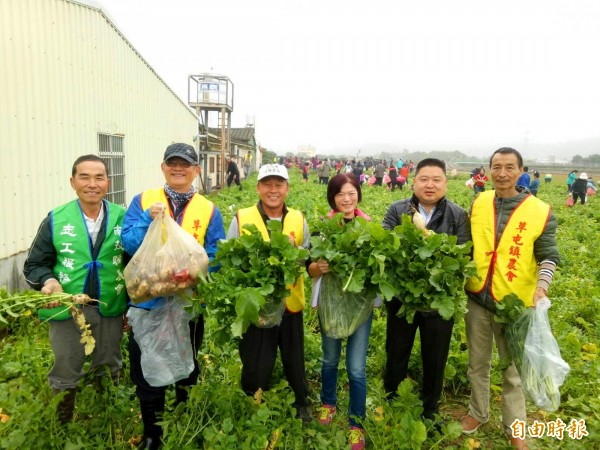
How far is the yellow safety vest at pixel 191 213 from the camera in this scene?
2.78 metres

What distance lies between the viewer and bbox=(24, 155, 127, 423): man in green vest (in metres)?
2.67

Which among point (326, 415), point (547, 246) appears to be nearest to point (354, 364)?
point (326, 415)

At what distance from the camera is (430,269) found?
8.10 ft

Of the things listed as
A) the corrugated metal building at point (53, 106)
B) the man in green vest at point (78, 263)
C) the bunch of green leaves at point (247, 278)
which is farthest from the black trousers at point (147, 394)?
the corrugated metal building at point (53, 106)

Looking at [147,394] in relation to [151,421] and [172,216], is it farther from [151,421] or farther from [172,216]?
[172,216]

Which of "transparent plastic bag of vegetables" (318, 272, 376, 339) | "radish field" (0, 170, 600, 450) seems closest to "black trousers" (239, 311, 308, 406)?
"radish field" (0, 170, 600, 450)

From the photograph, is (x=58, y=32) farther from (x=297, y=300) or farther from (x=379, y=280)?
(x=379, y=280)

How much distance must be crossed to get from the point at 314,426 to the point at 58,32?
6.41 meters

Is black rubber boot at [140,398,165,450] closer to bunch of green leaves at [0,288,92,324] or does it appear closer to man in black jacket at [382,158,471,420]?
bunch of green leaves at [0,288,92,324]

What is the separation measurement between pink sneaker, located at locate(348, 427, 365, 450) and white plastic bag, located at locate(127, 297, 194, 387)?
4.18ft

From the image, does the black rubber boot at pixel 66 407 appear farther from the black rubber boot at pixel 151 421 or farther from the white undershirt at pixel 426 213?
the white undershirt at pixel 426 213

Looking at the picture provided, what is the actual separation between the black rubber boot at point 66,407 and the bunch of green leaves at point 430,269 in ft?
7.93

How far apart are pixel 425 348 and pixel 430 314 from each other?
282mm

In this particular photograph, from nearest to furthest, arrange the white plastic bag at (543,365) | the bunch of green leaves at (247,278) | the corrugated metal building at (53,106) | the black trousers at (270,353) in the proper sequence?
the bunch of green leaves at (247,278) < the white plastic bag at (543,365) < the black trousers at (270,353) < the corrugated metal building at (53,106)
